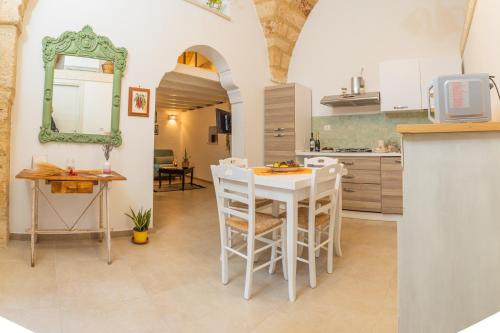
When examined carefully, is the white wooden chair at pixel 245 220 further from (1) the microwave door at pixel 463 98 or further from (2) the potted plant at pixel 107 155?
(2) the potted plant at pixel 107 155

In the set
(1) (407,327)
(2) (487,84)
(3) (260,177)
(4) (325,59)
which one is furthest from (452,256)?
(4) (325,59)

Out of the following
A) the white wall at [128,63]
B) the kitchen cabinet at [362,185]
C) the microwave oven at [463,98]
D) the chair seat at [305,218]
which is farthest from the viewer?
the kitchen cabinet at [362,185]

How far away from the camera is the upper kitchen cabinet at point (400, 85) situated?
12.7ft

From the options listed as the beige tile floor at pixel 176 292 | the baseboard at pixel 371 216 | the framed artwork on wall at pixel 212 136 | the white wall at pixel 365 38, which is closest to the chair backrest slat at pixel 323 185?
the beige tile floor at pixel 176 292

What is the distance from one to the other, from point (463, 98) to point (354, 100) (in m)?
3.17

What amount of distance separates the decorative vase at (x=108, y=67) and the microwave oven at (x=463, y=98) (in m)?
3.08

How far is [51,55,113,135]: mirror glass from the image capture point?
9.50 feet

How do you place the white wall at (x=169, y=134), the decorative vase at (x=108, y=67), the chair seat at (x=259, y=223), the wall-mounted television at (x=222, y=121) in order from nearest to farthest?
the chair seat at (x=259, y=223) < the decorative vase at (x=108, y=67) < the wall-mounted television at (x=222, y=121) < the white wall at (x=169, y=134)

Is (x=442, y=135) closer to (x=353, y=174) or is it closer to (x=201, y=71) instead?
(x=353, y=174)

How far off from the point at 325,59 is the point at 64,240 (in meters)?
4.74

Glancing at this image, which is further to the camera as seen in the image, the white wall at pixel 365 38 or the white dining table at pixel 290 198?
the white wall at pixel 365 38

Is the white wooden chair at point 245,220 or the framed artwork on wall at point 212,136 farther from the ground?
the framed artwork on wall at point 212,136

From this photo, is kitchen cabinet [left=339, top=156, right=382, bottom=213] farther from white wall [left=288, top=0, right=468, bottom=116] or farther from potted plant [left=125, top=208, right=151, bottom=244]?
potted plant [left=125, top=208, right=151, bottom=244]

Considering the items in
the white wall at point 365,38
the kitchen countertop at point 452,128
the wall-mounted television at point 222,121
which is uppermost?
the white wall at point 365,38
